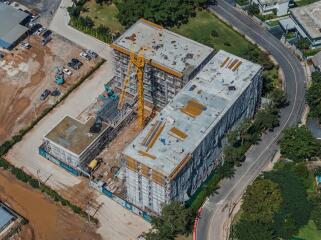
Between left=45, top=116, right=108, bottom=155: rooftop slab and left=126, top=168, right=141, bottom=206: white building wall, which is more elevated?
left=45, top=116, right=108, bottom=155: rooftop slab

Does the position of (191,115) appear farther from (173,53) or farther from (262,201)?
(262,201)

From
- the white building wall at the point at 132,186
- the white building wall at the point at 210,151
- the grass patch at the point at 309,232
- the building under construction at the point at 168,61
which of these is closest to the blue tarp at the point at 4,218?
the white building wall at the point at 132,186

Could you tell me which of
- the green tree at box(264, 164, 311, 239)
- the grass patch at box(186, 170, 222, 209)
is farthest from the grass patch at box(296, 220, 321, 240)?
the grass patch at box(186, 170, 222, 209)

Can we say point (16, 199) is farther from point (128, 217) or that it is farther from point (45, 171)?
point (128, 217)

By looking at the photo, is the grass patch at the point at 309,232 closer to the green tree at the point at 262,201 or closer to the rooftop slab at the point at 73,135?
the green tree at the point at 262,201

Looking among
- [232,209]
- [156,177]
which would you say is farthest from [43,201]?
[232,209]

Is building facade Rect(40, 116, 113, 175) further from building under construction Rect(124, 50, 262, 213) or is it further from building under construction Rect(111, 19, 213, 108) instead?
building under construction Rect(111, 19, 213, 108)
